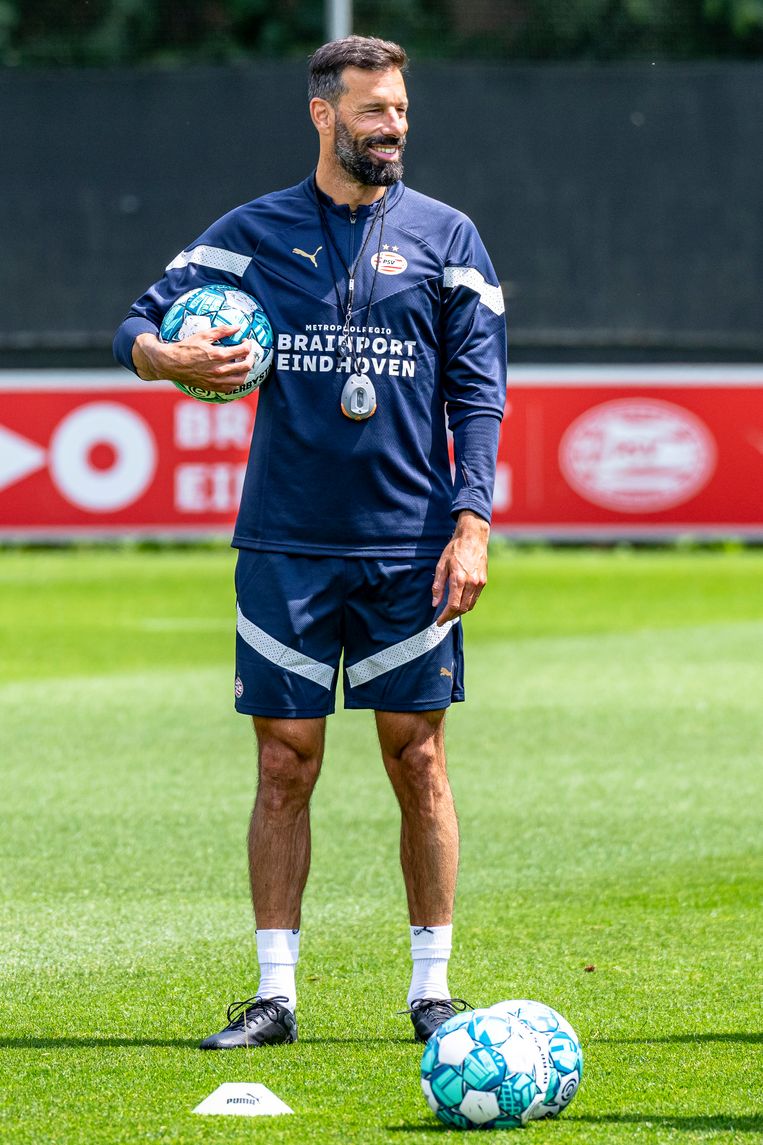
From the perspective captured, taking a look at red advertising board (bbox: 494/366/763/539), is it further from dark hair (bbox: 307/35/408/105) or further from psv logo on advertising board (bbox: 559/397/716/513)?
dark hair (bbox: 307/35/408/105)

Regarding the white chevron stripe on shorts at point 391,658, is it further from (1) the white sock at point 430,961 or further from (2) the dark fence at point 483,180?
(2) the dark fence at point 483,180

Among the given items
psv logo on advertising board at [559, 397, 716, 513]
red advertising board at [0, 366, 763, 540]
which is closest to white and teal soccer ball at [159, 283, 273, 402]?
red advertising board at [0, 366, 763, 540]

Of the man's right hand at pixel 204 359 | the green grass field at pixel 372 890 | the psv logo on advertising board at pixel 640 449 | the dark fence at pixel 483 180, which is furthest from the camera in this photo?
the dark fence at pixel 483 180

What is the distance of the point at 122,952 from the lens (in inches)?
226

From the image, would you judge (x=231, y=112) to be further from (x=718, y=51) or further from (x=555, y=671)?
(x=555, y=671)

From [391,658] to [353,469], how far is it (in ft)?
1.58

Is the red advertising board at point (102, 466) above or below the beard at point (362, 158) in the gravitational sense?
below

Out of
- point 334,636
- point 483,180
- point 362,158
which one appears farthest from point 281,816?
point 483,180

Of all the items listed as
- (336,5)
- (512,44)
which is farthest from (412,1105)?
(512,44)

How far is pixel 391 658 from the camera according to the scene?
15.9 ft

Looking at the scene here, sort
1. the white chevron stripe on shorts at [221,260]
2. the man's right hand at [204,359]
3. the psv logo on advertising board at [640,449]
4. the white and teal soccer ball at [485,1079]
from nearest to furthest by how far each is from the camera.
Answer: the white and teal soccer ball at [485,1079] < the man's right hand at [204,359] < the white chevron stripe on shorts at [221,260] < the psv logo on advertising board at [640,449]

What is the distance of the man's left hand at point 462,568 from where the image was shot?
4.67m

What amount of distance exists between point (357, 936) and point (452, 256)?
7.26 ft

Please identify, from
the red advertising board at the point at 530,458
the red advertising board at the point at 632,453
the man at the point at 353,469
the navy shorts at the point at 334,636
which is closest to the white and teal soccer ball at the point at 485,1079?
the man at the point at 353,469
